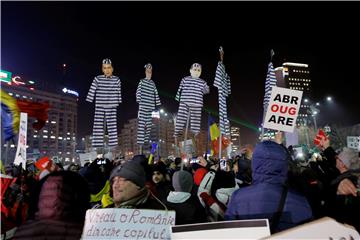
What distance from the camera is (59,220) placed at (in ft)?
9.72

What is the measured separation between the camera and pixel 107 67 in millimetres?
19734

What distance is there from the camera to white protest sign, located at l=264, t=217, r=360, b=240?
2062 millimetres

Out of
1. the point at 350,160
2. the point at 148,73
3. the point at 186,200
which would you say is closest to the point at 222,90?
the point at 148,73

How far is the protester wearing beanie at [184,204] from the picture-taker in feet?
13.3

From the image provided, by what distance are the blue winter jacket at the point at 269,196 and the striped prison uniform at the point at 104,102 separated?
17.1 meters

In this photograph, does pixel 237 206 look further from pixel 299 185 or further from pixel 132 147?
pixel 132 147

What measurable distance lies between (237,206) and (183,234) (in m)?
1.02

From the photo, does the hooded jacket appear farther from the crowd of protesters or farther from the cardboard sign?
the cardboard sign

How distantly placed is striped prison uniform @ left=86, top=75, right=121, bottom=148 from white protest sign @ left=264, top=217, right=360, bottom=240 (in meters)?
18.2

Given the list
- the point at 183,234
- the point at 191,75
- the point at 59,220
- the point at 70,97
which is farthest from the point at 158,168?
the point at 70,97

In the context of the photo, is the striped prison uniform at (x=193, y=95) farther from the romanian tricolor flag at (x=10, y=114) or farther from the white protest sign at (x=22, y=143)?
the romanian tricolor flag at (x=10, y=114)

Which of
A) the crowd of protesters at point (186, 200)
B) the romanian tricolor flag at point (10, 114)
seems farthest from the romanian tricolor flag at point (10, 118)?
the crowd of protesters at point (186, 200)

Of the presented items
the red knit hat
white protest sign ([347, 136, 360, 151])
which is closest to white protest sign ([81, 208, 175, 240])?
the red knit hat

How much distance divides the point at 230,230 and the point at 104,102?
18087 mm
